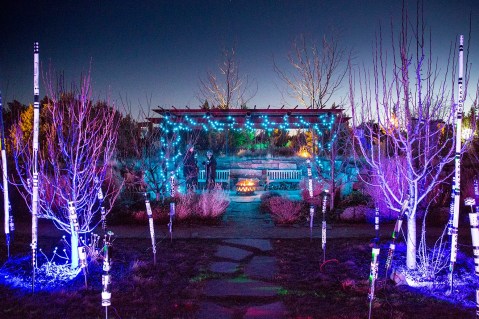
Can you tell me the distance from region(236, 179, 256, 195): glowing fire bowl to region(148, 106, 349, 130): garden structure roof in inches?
95.7

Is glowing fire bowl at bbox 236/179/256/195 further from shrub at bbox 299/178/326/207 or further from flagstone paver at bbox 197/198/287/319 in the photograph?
flagstone paver at bbox 197/198/287/319

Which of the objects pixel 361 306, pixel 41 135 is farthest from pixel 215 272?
pixel 41 135

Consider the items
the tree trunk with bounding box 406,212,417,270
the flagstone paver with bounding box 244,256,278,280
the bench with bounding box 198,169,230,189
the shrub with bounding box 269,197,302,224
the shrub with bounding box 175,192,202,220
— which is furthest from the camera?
the bench with bounding box 198,169,230,189

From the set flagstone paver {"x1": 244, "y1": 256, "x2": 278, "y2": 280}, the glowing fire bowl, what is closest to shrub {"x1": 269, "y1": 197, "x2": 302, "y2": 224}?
flagstone paver {"x1": 244, "y1": 256, "x2": 278, "y2": 280}

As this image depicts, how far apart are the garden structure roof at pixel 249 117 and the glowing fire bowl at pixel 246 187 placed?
2.43 metres

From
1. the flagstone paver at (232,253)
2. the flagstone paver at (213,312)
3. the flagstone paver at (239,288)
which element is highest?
the flagstone paver at (232,253)

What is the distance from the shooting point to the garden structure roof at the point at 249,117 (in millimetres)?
13094

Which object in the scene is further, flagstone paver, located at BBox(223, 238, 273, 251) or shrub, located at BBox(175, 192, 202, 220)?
shrub, located at BBox(175, 192, 202, 220)

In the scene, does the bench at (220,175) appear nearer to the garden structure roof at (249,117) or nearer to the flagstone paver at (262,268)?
the garden structure roof at (249,117)

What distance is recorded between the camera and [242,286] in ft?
18.7

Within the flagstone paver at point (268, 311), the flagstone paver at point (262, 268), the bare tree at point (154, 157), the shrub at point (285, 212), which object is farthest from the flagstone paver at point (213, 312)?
the bare tree at point (154, 157)

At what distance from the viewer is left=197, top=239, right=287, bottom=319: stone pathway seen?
4820mm

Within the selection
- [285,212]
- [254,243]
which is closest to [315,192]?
[285,212]

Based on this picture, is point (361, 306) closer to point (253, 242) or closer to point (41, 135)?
point (253, 242)
